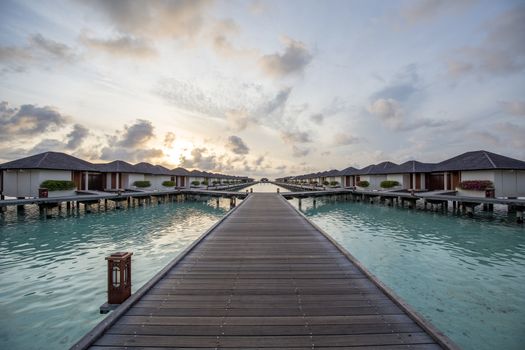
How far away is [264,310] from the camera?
378 centimetres

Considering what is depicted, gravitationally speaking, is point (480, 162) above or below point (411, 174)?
above

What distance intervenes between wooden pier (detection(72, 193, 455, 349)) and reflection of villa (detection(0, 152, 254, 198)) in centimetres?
2301

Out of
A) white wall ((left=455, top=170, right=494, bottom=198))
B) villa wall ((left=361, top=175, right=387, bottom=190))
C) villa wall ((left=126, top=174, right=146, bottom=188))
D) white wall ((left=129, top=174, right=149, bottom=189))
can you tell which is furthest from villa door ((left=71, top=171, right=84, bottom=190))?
white wall ((left=455, top=170, right=494, bottom=198))

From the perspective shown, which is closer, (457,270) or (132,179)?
(457,270)

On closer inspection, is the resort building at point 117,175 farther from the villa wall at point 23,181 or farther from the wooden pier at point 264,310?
the wooden pier at point 264,310

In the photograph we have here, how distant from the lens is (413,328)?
3.33 meters

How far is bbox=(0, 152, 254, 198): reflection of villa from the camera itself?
20375 millimetres

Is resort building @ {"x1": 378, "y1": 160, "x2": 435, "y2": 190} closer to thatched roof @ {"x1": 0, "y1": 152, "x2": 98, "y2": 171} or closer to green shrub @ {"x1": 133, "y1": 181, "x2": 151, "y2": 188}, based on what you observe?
green shrub @ {"x1": 133, "y1": 181, "x2": 151, "y2": 188}

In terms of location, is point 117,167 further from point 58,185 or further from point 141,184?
point 58,185

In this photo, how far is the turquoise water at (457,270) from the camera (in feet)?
16.9

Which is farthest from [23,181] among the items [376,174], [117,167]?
[376,174]

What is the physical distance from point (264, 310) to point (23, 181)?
88.4ft

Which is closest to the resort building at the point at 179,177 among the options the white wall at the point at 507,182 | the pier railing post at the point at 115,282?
the pier railing post at the point at 115,282

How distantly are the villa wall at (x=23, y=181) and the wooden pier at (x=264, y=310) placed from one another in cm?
2267
